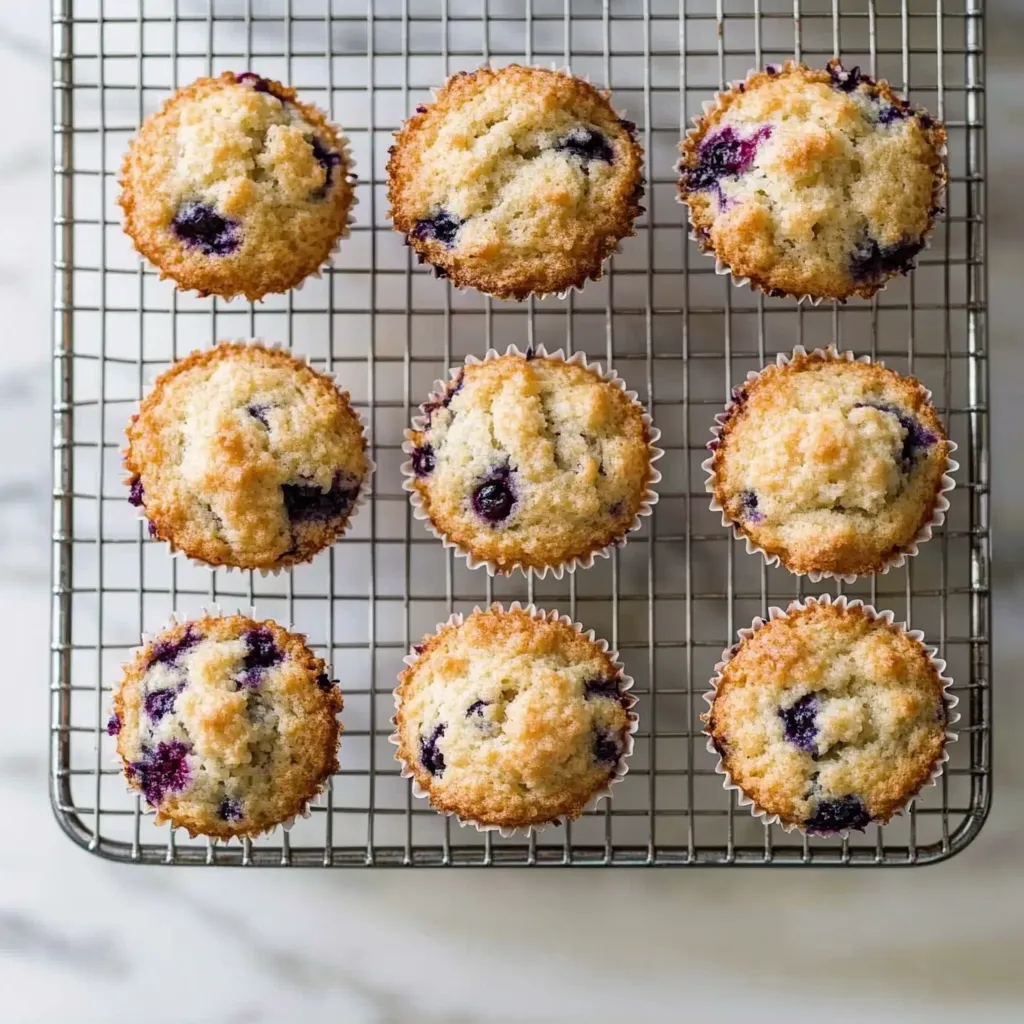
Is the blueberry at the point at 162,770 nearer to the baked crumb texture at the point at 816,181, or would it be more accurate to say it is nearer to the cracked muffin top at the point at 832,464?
the cracked muffin top at the point at 832,464

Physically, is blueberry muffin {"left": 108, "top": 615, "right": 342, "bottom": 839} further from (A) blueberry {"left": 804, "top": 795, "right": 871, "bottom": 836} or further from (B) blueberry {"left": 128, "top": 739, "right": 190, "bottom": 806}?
(A) blueberry {"left": 804, "top": 795, "right": 871, "bottom": 836}

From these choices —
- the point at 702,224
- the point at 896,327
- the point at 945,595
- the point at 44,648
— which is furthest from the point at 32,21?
the point at 945,595

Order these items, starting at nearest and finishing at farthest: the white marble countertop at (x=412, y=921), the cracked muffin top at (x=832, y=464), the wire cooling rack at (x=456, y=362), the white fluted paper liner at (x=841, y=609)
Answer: the cracked muffin top at (x=832, y=464) < the white fluted paper liner at (x=841, y=609) < the wire cooling rack at (x=456, y=362) < the white marble countertop at (x=412, y=921)

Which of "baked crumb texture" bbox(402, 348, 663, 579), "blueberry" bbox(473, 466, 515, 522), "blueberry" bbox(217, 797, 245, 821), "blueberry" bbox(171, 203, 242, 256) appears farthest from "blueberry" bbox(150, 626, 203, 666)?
"blueberry" bbox(171, 203, 242, 256)

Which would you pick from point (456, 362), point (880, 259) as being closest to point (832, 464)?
point (880, 259)

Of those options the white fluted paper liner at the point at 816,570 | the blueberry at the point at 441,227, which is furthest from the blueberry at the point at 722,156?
the blueberry at the point at 441,227

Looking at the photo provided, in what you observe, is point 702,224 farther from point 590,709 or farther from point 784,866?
point 784,866
